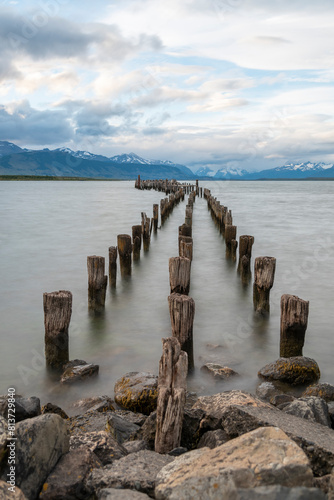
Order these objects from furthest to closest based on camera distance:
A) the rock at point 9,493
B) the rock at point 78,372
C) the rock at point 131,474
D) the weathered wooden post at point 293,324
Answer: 1. the weathered wooden post at point 293,324
2. the rock at point 78,372
3. the rock at point 131,474
4. the rock at point 9,493

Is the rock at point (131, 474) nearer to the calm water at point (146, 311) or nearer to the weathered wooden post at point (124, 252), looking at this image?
the calm water at point (146, 311)

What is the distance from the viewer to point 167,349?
465 cm

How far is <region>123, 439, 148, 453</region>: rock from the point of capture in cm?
430

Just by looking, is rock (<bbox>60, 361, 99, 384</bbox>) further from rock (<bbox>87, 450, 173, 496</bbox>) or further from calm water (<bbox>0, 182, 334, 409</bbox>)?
rock (<bbox>87, 450, 173, 496</bbox>)

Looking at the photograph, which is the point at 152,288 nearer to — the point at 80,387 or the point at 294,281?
the point at 294,281

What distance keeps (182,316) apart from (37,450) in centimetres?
332

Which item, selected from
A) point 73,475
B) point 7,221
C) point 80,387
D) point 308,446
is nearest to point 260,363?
point 80,387

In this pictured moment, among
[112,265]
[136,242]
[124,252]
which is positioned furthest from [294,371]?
[136,242]

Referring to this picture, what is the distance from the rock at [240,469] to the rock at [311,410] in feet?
5.15

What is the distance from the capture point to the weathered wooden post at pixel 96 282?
30.4 feet

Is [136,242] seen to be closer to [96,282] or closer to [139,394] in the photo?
[96,282]

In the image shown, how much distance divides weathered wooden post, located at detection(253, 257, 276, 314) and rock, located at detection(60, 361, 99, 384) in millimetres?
3992

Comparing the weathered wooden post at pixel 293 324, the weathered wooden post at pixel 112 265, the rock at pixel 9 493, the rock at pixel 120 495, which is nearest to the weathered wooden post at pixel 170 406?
the rock at pixel 120 495

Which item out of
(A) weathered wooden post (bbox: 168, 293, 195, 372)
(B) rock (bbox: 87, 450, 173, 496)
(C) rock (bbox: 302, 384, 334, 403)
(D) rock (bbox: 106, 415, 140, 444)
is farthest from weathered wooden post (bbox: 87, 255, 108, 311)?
(B) rock (bbox: 87, 450, 173, 496)
